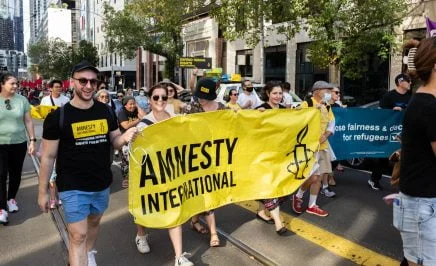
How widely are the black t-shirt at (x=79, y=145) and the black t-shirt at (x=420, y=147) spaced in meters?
2.22

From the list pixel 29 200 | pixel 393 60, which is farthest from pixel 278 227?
pixel 393 60

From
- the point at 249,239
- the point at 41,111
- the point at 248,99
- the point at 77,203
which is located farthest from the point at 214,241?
the point at 248,99

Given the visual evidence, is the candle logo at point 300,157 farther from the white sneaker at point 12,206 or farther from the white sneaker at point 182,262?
the white sneaker at point 12,206

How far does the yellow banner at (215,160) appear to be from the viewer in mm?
4020

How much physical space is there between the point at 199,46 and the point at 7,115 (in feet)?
104

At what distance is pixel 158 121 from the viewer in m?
4.46

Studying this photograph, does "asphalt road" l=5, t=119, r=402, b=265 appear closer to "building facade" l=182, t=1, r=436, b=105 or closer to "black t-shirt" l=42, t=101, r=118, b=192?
"black t-shirt" l=42, t=101, r=118, b=192

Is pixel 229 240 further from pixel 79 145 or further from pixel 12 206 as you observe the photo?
pixel 12 206

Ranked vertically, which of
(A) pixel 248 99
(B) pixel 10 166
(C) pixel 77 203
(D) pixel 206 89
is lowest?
(B) pixel 10 166

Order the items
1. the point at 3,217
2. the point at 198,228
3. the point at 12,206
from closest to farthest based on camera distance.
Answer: the point at 198,228, the point at 3,217, the point at 12,206

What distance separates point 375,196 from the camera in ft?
22.4

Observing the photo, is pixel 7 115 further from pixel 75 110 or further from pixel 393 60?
pixel 393 60

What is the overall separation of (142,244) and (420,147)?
3.03 metres

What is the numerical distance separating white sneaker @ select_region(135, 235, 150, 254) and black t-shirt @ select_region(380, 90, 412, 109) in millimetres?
4814
